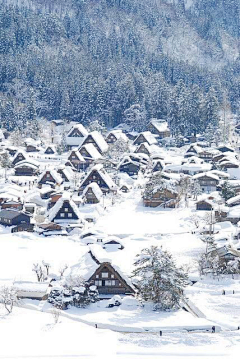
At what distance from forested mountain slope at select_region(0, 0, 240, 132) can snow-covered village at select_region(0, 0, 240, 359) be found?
0.30 meters

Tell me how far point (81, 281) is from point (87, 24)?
9374cm

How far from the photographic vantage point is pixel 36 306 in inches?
909

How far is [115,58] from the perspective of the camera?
92875 millimetres

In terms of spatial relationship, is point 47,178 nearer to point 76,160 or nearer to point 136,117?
point 76,160

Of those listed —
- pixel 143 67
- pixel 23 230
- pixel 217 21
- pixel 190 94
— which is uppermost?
pixel 217 21

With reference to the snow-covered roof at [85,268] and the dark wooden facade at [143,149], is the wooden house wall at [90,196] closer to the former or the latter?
the snow-covered roof at [85,268]

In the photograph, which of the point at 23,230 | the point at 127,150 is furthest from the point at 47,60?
the point at 23,230

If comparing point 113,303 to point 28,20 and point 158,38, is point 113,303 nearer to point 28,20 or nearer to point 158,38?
point 28,20

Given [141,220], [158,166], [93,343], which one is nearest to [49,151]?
[158,166]

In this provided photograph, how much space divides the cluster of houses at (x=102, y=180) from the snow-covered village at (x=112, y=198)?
12 centimetres

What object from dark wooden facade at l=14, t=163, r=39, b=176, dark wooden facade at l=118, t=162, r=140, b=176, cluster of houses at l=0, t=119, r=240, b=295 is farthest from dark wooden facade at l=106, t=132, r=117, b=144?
dark wooden facade at l=14, t=163, r=39, b=176

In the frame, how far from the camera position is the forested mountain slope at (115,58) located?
72.2m

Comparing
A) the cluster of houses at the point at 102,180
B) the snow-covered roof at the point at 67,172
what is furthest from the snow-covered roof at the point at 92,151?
the snow-covered roof at the point at 67,172

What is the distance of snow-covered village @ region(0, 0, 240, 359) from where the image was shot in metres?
21.2
